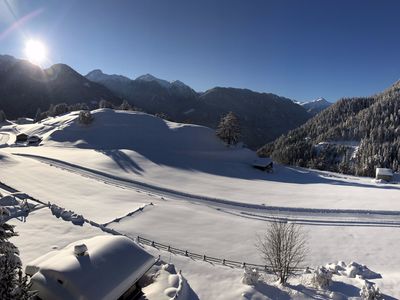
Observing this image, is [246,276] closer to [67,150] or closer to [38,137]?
[67,150]

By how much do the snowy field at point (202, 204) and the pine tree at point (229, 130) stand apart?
4.13 m

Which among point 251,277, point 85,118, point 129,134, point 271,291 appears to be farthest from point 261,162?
point 271,291

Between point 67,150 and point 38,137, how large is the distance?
72.2 feet

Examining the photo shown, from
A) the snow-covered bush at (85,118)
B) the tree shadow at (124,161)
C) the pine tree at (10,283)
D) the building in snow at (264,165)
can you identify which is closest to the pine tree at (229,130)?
the building in snow at (264,165)

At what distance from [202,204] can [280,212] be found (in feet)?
36.9

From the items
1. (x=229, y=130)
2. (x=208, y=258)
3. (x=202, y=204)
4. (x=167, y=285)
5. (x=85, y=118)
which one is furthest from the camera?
(x=85, y=118)

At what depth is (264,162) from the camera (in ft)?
Answer: 245

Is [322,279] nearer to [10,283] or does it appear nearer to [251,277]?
[251,277]

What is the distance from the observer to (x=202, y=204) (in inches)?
1780

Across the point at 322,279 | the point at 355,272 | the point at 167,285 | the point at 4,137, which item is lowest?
the point at 167,285

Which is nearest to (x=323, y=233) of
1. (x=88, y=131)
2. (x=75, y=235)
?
(x=75, y=235)

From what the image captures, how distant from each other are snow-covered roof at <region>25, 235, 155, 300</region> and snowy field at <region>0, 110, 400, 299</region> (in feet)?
10.2

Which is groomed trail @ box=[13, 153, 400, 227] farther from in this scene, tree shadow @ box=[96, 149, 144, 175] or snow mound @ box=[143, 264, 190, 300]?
snow mound @ box=[143, 264, 190, 300]

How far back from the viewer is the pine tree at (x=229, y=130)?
86.0 metres
